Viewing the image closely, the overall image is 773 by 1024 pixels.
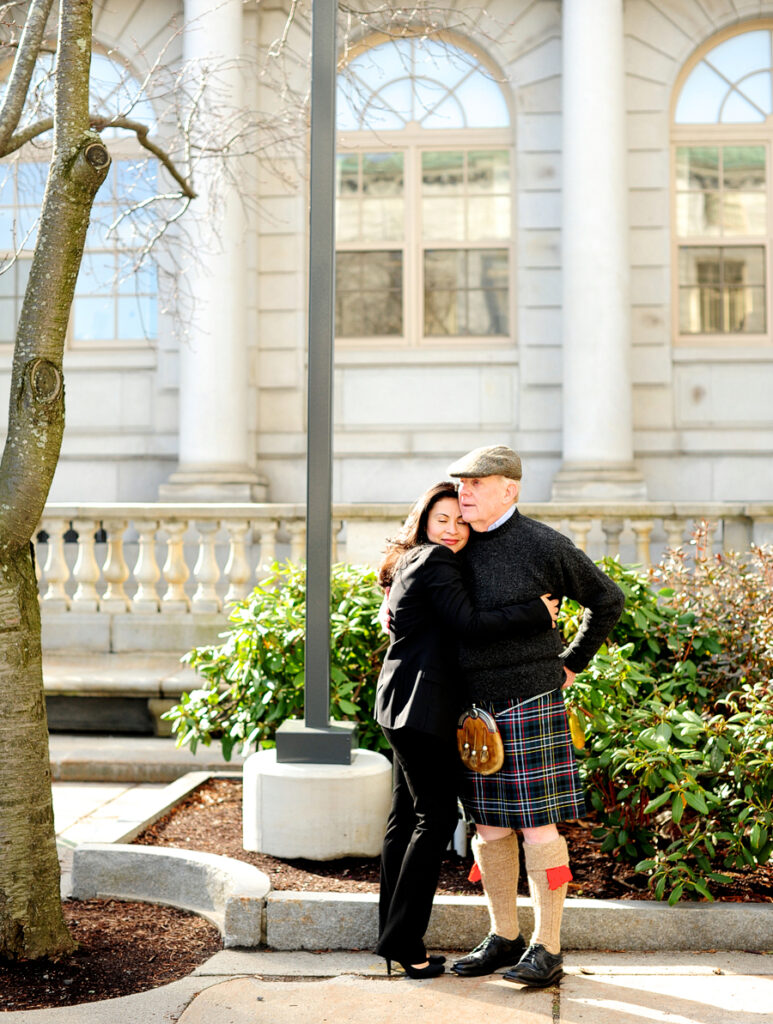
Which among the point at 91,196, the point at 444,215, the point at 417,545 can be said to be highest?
the point at 444,215

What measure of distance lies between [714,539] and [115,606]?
226 inches

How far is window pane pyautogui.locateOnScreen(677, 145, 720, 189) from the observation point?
1306cm

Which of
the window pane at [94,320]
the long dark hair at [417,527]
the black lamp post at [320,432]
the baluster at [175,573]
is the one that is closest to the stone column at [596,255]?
the baluster at [175,573]

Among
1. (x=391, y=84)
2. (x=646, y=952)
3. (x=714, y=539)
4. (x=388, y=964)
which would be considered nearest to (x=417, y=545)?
(x=388, y=964)

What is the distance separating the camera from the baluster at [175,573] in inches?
372

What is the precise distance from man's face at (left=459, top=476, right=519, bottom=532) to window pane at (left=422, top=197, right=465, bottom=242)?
32.5 ft

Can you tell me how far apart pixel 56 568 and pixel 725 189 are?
8.65 metres

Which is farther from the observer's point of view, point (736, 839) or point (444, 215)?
point (444, 215)

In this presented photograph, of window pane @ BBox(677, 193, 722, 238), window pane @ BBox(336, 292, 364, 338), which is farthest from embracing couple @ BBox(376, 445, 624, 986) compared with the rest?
window pane @ BBox(677, 193, 722, 238)

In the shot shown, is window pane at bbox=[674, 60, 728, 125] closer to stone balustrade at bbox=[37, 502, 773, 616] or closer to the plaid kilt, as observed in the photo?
stone balustrade at bbox=[37, 502, 773, 616]

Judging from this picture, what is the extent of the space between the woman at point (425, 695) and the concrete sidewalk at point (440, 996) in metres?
0.20

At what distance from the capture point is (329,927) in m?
4.25

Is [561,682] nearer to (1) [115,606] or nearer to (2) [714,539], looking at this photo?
(1) [115,606]

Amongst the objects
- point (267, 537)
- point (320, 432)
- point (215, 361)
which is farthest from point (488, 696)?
point (215, 361)
